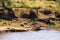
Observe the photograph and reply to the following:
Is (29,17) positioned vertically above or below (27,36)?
below

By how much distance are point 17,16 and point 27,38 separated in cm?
2235

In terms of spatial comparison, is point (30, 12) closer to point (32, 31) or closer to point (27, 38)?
point (32, 31)

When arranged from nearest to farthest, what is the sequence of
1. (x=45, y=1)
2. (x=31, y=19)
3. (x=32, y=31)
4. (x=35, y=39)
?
(x=35, y=39) < (x=32, y=31) < (x=31, y=19) < (x=45, y=1)

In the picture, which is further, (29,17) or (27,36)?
(29,17)

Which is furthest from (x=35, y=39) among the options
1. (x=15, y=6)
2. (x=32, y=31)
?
(x=15, y=6)

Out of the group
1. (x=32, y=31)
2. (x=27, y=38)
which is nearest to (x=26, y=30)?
(x=32, y=31)

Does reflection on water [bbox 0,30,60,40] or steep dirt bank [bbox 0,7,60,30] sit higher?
reflection on water [bbox 0,30,60,40]

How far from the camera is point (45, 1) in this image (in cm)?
8150

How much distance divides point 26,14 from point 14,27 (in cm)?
1103

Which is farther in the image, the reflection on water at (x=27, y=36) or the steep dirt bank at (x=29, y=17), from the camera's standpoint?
the steep dirt bank at (x=29, y=17)

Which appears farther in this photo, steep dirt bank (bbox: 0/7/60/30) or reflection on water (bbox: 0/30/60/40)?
steep dirt bank (bbox: 0/7/60/30)

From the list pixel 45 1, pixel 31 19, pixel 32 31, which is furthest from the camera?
pixel 45 1

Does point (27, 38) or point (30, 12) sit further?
point (30, 12)

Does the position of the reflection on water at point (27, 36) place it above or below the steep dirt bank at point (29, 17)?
above
